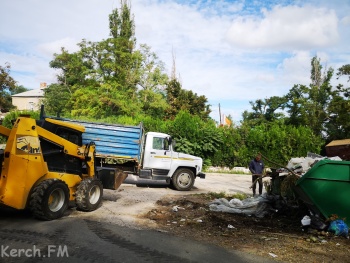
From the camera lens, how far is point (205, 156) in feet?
74.6

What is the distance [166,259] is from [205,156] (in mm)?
17965

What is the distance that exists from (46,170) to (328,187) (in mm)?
6204

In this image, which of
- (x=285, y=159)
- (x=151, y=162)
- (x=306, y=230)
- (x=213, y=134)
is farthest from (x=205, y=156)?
(x=306, y=230)

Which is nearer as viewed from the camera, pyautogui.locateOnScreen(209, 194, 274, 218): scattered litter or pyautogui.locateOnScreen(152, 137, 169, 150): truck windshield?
pyautogui.locateOnScreen(209, 194, 274, 218): scattered litter

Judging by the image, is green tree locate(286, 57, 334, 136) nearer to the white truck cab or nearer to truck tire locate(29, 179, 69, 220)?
the white truck cab

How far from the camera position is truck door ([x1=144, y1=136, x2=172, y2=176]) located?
1295 cm

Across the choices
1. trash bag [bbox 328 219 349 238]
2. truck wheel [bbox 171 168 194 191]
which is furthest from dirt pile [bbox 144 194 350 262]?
truck wheel [bbox 171 168 194 191]

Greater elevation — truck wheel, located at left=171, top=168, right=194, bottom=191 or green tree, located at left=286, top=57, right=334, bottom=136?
green tree, located at left=286, top=57, right=334, bottom=136

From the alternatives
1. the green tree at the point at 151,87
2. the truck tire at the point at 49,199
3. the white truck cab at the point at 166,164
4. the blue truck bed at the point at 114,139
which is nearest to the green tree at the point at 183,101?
the green tree at the point at 151,87

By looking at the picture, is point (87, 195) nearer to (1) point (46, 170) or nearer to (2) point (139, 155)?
(1) point (46, 170)

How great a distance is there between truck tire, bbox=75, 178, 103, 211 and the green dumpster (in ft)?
16.6

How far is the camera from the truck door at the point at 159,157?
12945 mm

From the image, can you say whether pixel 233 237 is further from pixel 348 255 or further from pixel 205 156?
pixel 205 156

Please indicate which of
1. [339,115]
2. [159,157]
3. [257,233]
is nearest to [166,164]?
[159,157]
